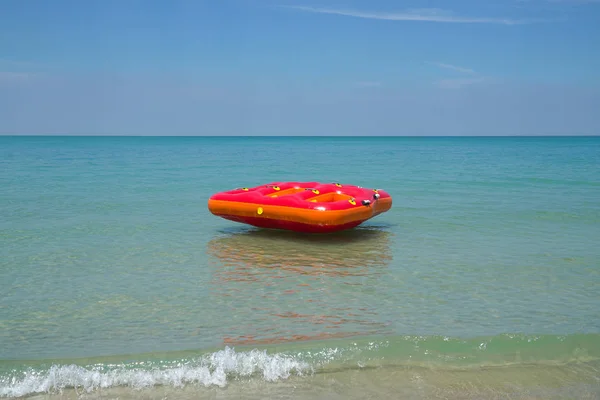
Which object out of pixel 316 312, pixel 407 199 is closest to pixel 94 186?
pixel 407 199

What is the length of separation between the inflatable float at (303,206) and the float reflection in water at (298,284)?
0.92 ft

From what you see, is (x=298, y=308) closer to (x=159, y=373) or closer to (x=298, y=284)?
(x=298, y=284)

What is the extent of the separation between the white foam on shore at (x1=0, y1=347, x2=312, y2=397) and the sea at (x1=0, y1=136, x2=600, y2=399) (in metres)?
0.01

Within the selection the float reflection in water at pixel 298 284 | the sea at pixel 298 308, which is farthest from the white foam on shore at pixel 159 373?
the float reflection in water at pixel 298 284

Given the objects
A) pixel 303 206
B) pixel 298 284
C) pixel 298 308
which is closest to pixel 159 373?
pixel 298 308

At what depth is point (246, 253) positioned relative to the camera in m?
7.91

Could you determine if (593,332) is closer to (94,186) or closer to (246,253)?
(246,253)

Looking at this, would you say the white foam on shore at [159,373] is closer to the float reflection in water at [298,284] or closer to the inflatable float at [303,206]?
the float reflection in water at [298,284]

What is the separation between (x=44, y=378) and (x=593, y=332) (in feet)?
14.2

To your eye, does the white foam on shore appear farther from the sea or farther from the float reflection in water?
the float reflection in water

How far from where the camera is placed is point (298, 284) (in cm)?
638

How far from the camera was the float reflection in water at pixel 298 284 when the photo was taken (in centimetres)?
508

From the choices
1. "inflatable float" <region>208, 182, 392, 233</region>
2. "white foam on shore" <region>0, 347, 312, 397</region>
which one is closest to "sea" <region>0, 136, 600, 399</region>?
"white foam on shore" <region>0, 347, 312, 397</region>

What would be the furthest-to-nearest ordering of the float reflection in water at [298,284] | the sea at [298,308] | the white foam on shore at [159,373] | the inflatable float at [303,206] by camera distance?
the inflatable float at [303,206] < the float reflection in water at [298,284] < the sea at [298,308] < the white foam on shore at [159,373]
